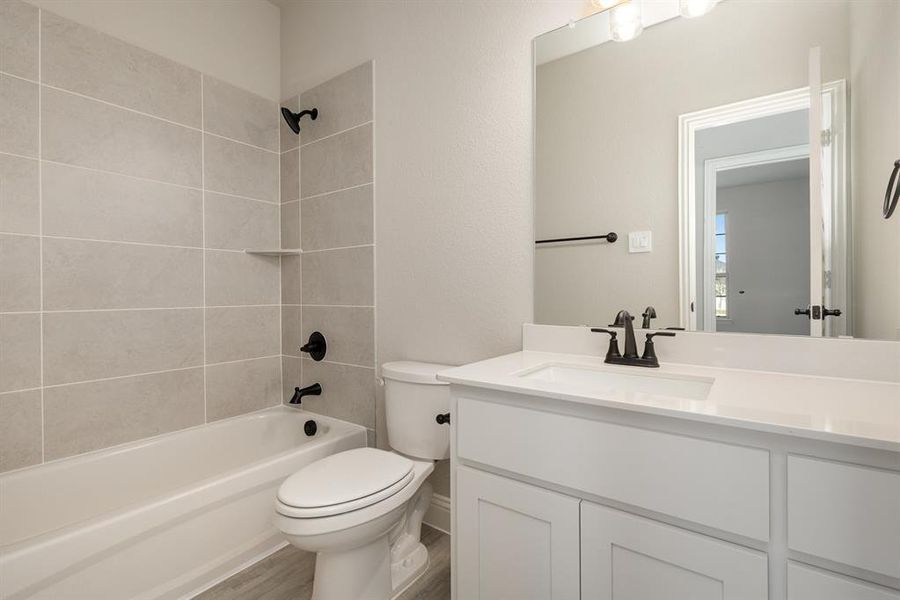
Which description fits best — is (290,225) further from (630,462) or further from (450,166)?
(630,462)

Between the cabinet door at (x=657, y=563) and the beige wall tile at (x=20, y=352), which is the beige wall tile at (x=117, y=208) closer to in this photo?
the beige wall tile at (x=20, y=352)

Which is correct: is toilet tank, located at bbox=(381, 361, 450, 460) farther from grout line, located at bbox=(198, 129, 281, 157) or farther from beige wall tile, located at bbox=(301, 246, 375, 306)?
grout line, located at bbox=(198, 129, 281, 157)

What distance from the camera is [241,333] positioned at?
7.34 feet

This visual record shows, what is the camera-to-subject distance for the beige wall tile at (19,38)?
1.51 m

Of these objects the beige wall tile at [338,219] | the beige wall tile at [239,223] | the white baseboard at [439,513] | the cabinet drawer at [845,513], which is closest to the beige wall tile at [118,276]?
the beige wall tile at [239,223]

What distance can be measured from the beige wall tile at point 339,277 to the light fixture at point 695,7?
1486 millimetres

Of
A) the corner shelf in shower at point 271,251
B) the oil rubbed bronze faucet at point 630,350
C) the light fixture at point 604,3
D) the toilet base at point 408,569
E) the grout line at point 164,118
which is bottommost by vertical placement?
the toilet base at point 408,569

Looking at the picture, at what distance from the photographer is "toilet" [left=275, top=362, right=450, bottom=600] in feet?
3.90

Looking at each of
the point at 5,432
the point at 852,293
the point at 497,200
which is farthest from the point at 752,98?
the point at 5,432

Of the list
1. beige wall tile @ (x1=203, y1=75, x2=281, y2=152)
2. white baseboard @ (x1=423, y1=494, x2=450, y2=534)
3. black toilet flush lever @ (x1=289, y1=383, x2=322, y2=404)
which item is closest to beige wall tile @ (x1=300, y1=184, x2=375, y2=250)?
beige wall tile @ (x1=203, y1=75, x2=281, y2=152)

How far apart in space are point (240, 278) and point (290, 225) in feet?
1.35

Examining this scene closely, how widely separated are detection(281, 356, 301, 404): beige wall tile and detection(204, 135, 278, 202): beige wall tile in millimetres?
949

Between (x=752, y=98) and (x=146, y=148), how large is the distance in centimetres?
236

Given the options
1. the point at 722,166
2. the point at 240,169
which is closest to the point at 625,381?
the point at 722,166
